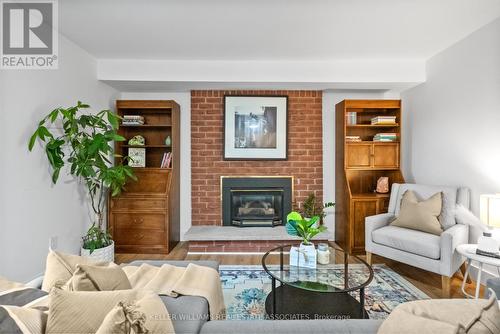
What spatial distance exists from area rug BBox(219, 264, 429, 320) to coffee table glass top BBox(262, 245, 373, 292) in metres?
0.03

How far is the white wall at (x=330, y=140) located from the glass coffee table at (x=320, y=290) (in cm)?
176

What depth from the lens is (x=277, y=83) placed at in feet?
10.7

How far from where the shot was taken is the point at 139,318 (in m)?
0.79

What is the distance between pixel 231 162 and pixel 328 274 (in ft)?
7.17

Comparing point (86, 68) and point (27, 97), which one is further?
point (86, 68)

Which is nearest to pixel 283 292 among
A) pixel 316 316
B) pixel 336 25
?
pixel 316 316

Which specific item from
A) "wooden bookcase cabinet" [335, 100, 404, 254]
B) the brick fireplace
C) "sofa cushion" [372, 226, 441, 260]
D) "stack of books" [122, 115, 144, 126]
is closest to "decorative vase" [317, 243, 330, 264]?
"sofa cushion" [372, 226, 441, 260]

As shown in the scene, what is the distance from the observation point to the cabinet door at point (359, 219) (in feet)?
10.8

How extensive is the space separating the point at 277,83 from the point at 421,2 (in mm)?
1622

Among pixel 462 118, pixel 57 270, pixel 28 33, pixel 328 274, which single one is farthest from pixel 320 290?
pixel 28 33

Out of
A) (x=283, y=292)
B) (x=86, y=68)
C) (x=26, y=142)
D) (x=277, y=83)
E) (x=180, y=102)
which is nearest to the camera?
(x=283, y=292)

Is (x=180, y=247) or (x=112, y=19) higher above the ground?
(x=112, y=19)

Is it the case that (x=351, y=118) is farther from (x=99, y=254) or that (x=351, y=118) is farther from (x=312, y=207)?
(x=99, y=254)

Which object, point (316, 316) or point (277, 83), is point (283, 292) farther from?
point (277, 83)
